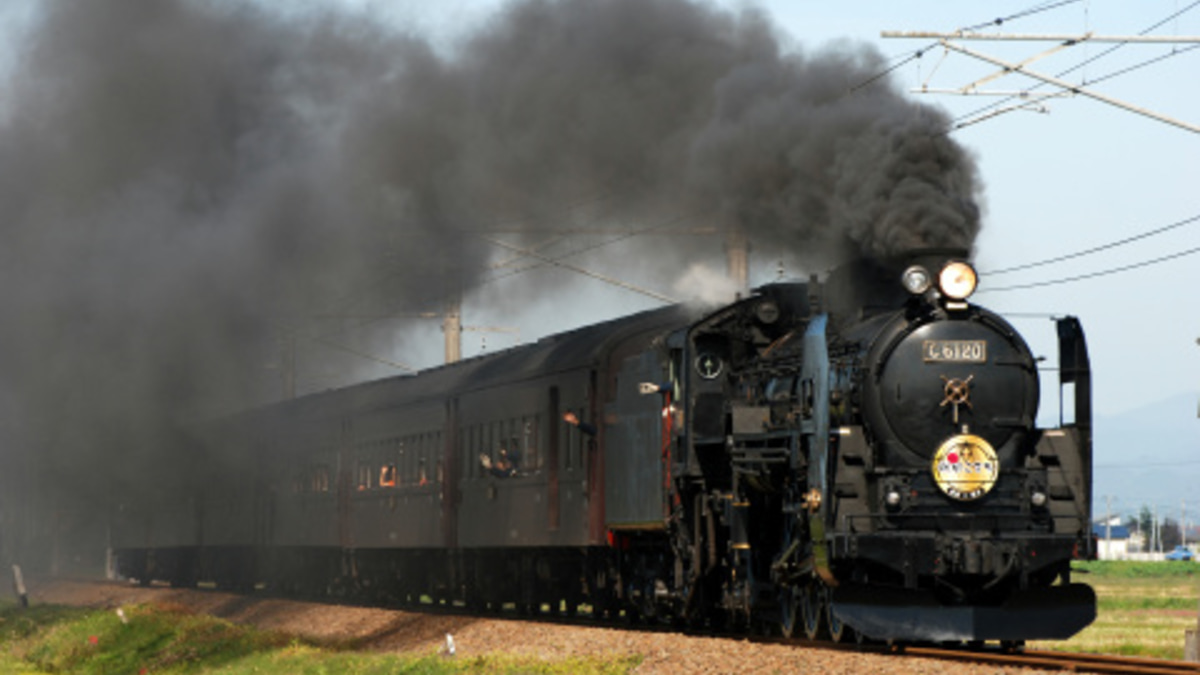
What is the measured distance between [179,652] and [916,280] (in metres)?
12.3

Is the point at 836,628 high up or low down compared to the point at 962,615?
down

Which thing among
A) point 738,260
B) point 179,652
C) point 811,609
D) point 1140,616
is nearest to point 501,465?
point 179,652

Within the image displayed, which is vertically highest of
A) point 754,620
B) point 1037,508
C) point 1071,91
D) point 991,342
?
point 1071,91

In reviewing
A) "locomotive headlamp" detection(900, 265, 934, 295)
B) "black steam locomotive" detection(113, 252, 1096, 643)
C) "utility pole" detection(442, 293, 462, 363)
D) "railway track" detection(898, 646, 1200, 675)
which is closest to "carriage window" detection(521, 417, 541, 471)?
"black steam locomotive" detection(113, 252, 1096, 643)

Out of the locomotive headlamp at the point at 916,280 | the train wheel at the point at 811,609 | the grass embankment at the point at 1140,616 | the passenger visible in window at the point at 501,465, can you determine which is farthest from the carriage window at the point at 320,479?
the locomotive headlamp at the point at 916,280

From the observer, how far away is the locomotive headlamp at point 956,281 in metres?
15.3

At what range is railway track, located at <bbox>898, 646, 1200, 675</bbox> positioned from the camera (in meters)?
14.3

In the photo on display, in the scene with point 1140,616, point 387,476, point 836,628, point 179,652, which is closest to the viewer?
point 836,628

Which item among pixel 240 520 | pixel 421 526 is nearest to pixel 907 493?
pixel 421 526

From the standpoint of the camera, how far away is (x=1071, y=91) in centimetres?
1864

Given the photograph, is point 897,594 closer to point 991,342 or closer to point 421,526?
point 991,342

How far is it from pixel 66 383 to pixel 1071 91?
20261mm

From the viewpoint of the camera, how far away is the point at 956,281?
15.4m

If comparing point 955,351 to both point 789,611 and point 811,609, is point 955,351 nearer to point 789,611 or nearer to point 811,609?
point 811,609
